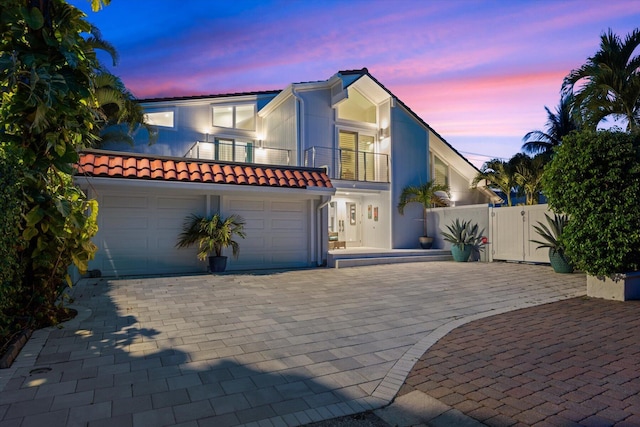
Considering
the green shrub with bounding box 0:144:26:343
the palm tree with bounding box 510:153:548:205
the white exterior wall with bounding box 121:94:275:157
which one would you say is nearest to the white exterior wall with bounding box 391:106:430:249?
the palm tree with bounding box 510:153:548:205

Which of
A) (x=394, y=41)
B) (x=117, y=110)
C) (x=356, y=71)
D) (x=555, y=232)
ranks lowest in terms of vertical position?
(x=555, y=232)

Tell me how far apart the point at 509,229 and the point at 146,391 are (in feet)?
42.8

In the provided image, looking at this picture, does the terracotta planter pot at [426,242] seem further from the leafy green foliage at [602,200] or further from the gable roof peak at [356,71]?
the leafy green foliage at [602,200]

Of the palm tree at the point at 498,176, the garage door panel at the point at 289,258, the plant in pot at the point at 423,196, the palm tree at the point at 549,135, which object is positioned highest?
the palm tree at the point at 549,135

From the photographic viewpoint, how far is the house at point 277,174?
1034 cm

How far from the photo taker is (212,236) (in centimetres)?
1055

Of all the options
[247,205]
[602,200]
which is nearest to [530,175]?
[602,200]

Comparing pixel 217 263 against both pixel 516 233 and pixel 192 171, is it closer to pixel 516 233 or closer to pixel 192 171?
pixel 192 171

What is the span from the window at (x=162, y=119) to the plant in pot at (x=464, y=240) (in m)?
12.8

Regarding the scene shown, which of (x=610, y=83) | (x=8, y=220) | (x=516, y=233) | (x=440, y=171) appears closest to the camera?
(x=8, y=220)

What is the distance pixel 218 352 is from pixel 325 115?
1338 centimetres

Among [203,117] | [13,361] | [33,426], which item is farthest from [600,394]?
[203,117]

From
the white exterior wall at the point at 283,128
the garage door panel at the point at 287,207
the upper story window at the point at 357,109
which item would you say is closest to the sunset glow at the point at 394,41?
the upper story window at the point at 357,109

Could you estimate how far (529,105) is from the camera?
14.0 metres
